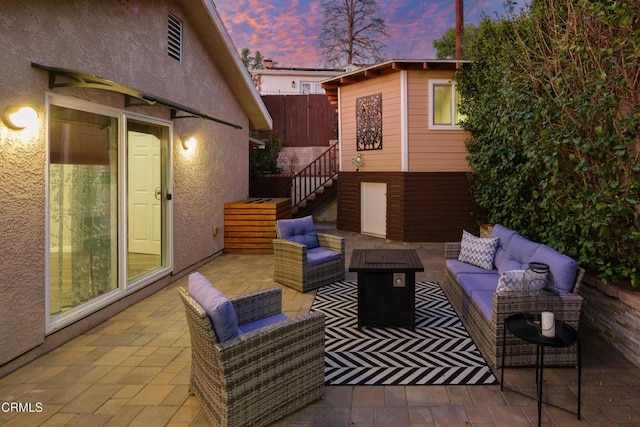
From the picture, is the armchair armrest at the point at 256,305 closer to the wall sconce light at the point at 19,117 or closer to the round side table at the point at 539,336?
the round side table at the point at 539,336

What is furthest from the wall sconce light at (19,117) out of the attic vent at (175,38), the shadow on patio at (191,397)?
the attic vent at (175,38)

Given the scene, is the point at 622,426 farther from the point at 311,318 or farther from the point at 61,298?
the point at 61,298

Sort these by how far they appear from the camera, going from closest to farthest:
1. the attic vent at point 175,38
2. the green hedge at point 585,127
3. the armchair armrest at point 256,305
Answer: the armchair armrest at point 256,305
the green hedge at point 585,127
the attic vent at point 175,38

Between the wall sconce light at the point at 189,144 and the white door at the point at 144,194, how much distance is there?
28.9 inches

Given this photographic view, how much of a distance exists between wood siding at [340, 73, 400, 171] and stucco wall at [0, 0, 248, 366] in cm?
475

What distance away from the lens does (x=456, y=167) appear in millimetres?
10703

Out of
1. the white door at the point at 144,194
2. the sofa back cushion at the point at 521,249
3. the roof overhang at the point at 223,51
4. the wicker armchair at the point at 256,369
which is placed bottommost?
the wicker armchair at the point at 256,369

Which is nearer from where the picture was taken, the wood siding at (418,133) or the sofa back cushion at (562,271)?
the sofa back cushion at (562,271)

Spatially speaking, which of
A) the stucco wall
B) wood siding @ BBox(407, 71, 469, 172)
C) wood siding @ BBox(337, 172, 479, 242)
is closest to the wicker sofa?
the stucco wall

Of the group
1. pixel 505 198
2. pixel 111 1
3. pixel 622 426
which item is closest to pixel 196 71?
pixel 111 1

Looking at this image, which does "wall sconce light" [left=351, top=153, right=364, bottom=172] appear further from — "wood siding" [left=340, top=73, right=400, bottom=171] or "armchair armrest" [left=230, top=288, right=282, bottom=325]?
"armchair armrest" [left=230, top=288, right=282, bottom=325]

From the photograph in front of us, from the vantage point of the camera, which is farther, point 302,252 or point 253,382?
point 302,252

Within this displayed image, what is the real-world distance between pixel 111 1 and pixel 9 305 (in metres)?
3.81

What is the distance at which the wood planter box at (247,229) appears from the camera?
375 inches
